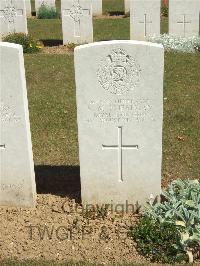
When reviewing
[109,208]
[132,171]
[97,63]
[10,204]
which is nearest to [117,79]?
[97,63]

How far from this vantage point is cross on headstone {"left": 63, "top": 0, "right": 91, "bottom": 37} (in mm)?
14773

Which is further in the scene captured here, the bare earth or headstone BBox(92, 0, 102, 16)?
headstone BBox(92, 0, 102, 16)

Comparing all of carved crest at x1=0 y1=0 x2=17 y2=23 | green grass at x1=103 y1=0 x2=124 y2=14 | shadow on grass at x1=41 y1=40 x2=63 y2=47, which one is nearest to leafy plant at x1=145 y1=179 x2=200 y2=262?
carved crest at x1=0 y1=0 x2=17 y2=23

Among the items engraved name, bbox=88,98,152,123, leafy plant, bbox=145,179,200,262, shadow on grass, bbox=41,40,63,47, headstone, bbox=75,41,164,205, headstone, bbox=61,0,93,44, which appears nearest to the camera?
leafy plant, bbox=145,179,200,262

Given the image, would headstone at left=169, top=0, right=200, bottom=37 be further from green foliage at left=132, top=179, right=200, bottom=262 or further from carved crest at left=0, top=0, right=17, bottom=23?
green foliage at left=132, top=179, right=200, bottom=262

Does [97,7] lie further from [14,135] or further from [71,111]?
[14,135]

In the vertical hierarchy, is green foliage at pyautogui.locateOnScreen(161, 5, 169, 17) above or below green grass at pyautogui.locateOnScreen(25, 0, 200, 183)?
above

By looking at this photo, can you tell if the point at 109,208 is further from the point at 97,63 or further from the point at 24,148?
the point at 97,63

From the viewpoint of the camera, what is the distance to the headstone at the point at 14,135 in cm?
499

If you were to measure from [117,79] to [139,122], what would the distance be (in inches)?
21.8

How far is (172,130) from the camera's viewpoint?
820cm

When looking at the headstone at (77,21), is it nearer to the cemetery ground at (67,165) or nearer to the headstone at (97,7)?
the cemetery ground at (67,165)

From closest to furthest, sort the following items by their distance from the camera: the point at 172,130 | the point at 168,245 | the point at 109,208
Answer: the point at 168,245 < the point at 109,208 < the point at 172,130

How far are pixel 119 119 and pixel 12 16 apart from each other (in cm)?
1080
